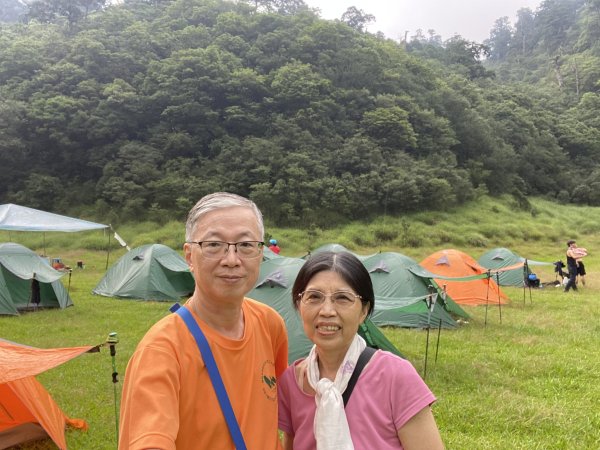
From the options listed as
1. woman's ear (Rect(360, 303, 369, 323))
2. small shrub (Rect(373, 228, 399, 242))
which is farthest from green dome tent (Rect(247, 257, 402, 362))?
small shrub (Rect(373, 228, 399, 242))

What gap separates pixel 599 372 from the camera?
589cm

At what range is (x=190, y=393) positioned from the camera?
130cm

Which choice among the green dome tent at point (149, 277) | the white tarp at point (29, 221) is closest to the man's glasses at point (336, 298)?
the white tarp at point (29, 221)

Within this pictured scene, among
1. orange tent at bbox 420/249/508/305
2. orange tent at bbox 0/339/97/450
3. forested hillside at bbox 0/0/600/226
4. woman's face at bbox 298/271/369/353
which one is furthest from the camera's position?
forested hillside at bbox 0/0/600/226

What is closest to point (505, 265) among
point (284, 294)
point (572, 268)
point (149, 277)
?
point (572, 268)

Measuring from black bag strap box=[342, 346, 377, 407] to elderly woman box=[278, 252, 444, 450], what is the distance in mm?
11

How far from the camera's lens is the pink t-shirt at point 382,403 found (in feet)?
4.67

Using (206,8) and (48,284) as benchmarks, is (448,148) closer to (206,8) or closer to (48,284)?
(206,8)

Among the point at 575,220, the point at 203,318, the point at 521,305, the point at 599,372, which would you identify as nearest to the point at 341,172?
the point at 575,220

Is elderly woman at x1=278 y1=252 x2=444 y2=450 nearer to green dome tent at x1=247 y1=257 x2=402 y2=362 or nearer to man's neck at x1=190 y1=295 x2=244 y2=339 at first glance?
man's neck at x1=190 y1=295 x2=244 y2=339

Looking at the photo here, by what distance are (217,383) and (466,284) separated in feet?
32.8

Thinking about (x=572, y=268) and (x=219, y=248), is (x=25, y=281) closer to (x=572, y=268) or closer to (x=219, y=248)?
(x=219, y=248)

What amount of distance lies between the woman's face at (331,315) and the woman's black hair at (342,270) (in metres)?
0.02

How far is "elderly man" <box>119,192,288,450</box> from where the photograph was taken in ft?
4.02
